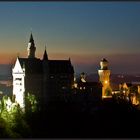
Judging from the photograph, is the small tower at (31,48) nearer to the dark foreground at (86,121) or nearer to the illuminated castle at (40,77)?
the illuminated castle at (40,77)

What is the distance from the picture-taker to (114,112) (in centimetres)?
1461

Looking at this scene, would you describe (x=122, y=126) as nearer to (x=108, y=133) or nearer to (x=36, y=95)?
(x=108, y=133)

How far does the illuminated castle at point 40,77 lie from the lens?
53.3 feet

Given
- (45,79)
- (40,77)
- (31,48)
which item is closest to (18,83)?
(40,77)

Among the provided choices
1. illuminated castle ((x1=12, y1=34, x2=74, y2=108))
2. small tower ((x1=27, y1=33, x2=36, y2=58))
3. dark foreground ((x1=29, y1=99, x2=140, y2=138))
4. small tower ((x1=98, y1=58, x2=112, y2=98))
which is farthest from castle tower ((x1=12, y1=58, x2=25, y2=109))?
small tower ((x1=98, y1=58, x2=112, y2=98))

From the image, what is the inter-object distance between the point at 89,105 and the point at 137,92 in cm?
408

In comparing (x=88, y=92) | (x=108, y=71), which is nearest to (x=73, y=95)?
(x=88, y=92)

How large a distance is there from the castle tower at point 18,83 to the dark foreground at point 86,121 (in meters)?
1.43

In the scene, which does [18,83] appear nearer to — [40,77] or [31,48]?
[40,77]

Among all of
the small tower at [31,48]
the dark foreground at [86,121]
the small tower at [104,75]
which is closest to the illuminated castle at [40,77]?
the small tower at [31,48]

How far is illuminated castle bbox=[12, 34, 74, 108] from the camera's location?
16.2 m

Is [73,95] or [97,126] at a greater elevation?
[73,95]

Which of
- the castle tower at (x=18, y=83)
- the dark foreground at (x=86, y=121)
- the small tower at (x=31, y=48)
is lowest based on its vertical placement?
the dark foreground at (x=86, y=121)

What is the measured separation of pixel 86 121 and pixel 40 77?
13.0 feet
